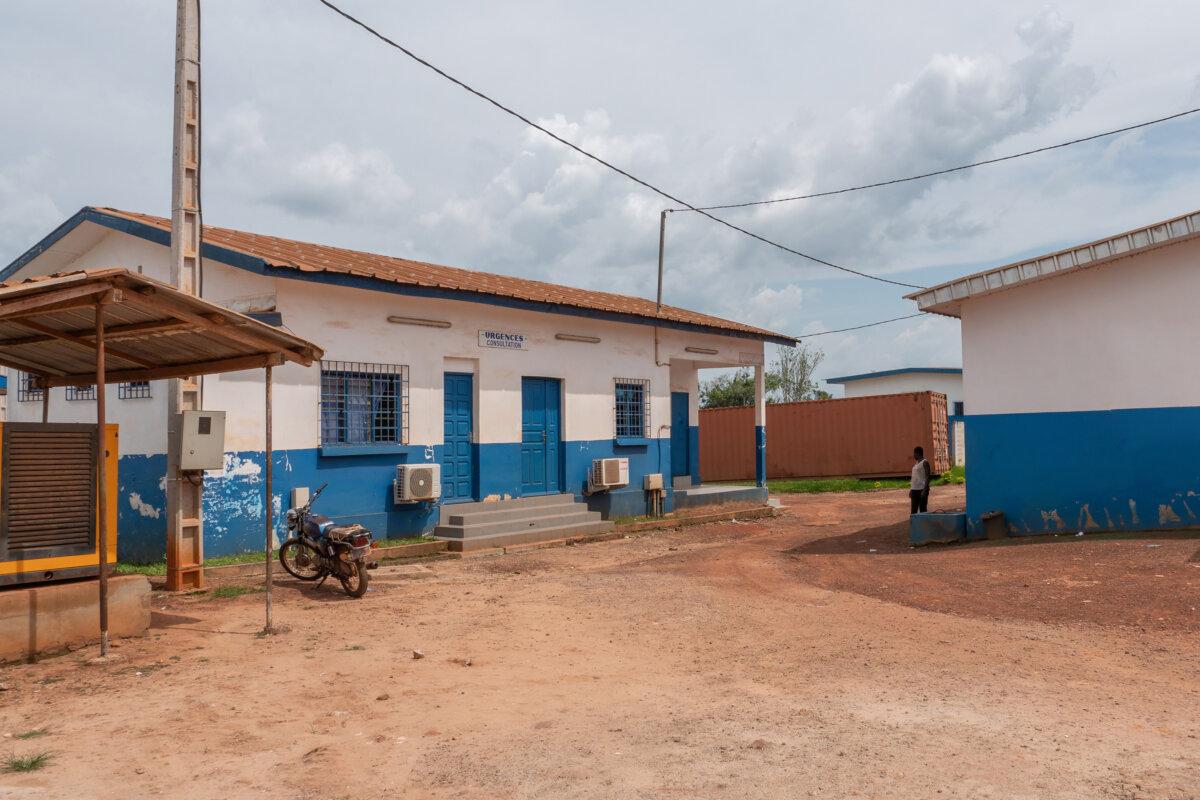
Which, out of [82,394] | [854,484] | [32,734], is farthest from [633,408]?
[32,734]

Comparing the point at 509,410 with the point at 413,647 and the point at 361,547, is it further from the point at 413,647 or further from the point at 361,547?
the point at 413,647

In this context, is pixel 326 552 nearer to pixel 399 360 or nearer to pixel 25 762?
pixel 399 360

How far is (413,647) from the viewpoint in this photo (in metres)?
6.82

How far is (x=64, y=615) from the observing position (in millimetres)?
6246

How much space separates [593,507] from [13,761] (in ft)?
38.9

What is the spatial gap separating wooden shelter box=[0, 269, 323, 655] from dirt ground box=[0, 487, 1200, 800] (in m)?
1.29

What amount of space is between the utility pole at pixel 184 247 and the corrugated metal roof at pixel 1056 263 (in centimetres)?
899

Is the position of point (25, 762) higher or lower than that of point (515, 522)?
lower

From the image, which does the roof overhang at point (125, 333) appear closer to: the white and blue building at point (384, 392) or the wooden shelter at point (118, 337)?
the wooden shelter at point (118, 337)

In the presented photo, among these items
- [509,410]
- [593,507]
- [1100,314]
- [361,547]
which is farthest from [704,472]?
[361,547]

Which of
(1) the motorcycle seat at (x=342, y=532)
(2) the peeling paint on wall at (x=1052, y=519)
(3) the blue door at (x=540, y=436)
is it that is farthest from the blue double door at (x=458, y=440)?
(2) the peeling paint on wall at (x=1052, y=519)

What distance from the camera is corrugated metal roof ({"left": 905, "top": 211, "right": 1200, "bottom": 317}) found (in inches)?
415

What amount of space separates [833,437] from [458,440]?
15.9 metres

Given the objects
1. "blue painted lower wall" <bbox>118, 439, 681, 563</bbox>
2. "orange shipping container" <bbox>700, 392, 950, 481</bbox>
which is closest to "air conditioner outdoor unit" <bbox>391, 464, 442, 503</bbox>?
"blue painted lower wall" <bbox>118, 439, 681, 563</bbox>
